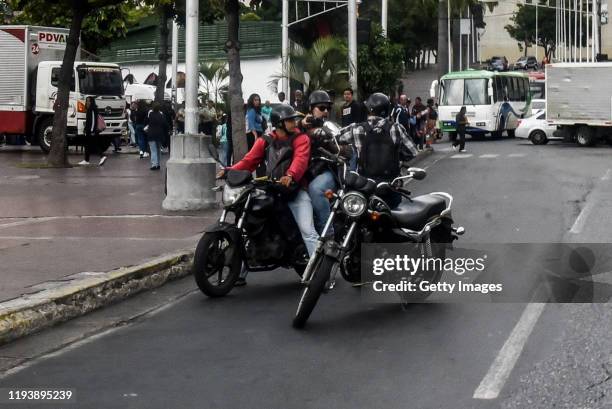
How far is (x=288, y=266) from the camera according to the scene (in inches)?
423

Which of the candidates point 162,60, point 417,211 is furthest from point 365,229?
point 162,60

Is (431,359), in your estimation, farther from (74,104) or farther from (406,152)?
(74,104)

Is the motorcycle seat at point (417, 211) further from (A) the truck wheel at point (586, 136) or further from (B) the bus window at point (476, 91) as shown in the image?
(B) the bus window at point (476, 91)

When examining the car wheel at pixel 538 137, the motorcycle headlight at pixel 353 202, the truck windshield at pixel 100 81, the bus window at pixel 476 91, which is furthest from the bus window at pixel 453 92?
the motorcycle headlight at pixel 353 202

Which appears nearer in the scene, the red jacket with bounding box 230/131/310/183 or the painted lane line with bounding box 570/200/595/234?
the red jacket with bounding box 230/131/310/183

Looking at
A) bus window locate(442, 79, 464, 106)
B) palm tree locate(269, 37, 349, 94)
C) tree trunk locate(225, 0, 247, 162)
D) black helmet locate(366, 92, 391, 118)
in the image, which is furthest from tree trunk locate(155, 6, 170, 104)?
black helmet locate(366, 92, 391, 118)

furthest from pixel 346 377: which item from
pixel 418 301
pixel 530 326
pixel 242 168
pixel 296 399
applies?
pixel 242 168

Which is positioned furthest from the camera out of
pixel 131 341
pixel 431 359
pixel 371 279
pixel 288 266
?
pixel 288 266

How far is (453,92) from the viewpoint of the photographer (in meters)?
47.5

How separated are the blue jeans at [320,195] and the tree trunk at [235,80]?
412 inches

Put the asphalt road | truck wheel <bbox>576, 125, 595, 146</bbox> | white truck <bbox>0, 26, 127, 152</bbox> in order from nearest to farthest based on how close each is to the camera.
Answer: the asphalt road → white truck <bbox>0, 26, 127, 152</bbox> → truck wheel <bbox>576, 125, 595, 146</bbox>

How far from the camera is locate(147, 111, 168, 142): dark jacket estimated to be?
26.9 m

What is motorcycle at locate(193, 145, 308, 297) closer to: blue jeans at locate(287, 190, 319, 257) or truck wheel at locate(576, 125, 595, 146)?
blue jeans at locate(287, 190, 319, 257)

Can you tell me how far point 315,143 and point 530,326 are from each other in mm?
3093
